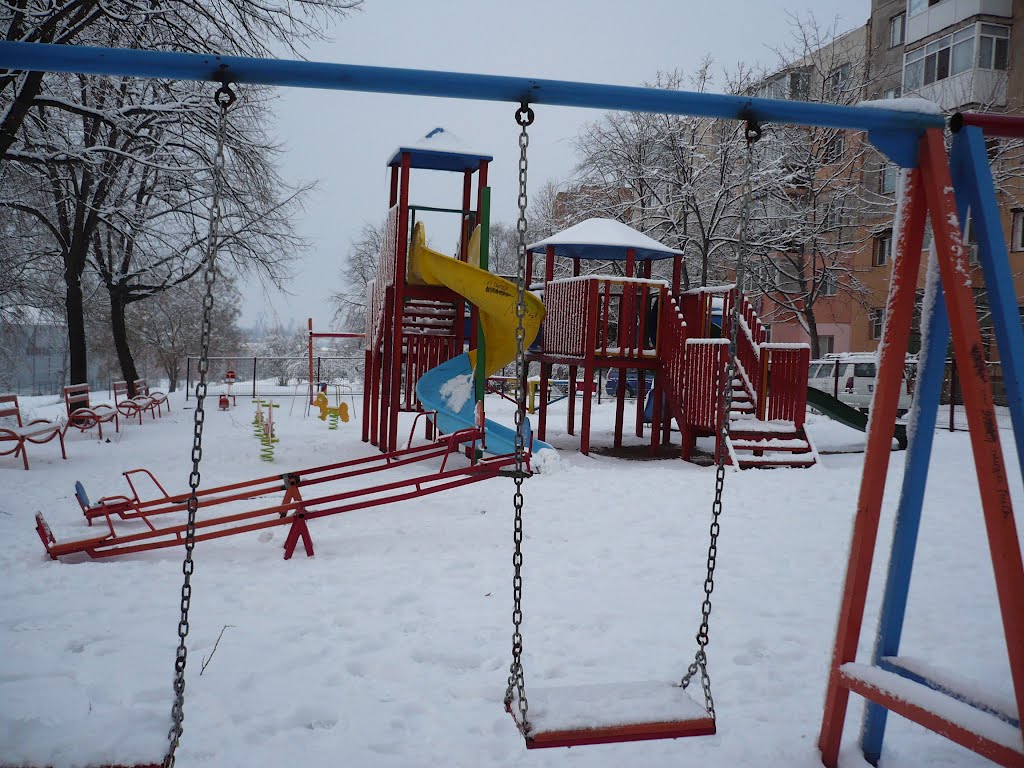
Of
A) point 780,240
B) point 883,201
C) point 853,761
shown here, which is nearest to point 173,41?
point 853,761

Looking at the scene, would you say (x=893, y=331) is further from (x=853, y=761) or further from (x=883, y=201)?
(x=883, y=201)

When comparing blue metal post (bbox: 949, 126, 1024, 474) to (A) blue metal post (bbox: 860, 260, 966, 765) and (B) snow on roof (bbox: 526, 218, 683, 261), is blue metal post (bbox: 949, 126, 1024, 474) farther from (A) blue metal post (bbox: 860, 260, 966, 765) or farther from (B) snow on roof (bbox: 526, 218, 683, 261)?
(B) snow on roof (bbox: 526, 218, 683, 261)

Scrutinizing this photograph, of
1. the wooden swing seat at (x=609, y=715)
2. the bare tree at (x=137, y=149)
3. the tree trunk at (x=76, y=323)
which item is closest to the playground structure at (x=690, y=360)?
the bare tree at (x=137, y=149)

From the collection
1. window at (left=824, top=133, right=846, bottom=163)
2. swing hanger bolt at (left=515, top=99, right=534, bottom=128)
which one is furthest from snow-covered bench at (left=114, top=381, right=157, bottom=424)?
window at (left=824, top=133, right=846, bottom=163)

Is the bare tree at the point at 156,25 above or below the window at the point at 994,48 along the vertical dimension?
below

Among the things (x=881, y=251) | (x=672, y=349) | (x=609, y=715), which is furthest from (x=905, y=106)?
(x=881, y=251)

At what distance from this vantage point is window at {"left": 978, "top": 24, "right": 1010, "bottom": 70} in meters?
20.1

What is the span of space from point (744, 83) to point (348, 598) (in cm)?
1957

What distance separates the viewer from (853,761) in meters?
2.91

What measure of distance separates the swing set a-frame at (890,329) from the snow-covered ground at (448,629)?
37cm

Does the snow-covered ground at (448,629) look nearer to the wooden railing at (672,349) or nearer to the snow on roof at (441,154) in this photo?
the wooden railing at (672,349)

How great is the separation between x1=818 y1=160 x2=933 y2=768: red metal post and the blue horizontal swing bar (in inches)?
10.8

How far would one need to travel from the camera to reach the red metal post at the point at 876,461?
9.34 feet

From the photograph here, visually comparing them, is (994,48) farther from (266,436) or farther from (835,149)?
(266,436)
